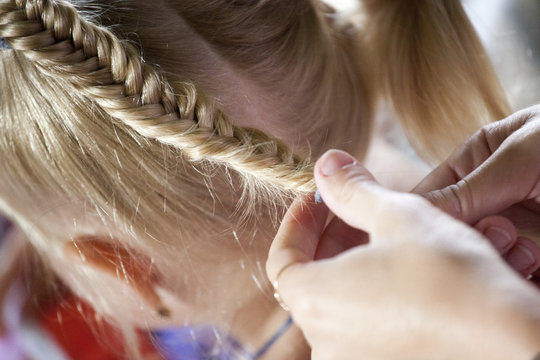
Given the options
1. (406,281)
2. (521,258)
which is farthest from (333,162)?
(521,258)

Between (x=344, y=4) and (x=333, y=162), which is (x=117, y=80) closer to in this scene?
(x=333, y=162)

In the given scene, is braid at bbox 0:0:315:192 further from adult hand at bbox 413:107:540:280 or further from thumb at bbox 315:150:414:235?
adult hand at bbox 413:107:540:280

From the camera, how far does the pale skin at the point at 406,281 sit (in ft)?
1.31

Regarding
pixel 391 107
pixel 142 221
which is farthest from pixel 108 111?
pixel 391 107

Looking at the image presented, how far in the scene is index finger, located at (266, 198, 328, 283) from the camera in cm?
57

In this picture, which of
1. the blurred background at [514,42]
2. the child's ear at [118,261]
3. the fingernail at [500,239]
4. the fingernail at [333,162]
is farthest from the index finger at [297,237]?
the blurred background at [514,42]

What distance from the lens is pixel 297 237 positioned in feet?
2.01

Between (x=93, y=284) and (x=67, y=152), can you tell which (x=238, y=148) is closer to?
(x=67, y=152)

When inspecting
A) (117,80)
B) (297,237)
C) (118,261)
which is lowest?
(118,261)

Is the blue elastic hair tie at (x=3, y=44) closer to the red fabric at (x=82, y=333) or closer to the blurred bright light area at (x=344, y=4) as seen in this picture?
the red fabric at (x=82, y=333)

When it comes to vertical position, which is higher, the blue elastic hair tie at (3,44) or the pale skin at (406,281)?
the blue elastic hair tie at (3,44)

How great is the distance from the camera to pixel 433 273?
0.42 m

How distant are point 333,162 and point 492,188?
24 cm

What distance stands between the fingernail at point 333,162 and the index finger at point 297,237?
105 millimetres
